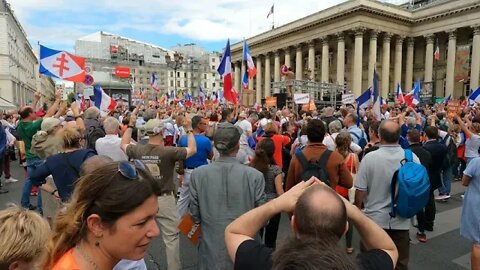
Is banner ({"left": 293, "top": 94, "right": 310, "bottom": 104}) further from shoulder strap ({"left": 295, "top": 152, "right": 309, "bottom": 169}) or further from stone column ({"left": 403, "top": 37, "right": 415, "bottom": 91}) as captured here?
stone column ({"left": 403, "top": 37, "right": 415, "bottom": 91})

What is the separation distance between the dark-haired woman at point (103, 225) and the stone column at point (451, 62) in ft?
148

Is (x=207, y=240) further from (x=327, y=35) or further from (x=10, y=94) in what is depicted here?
(x=10, y=94)

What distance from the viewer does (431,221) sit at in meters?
6.11

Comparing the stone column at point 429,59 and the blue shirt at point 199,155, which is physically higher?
the stone column at point 429,59

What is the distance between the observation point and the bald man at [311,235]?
1.15m

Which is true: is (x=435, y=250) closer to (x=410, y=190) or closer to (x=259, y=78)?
(x=410, y=190)

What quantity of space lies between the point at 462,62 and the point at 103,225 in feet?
129

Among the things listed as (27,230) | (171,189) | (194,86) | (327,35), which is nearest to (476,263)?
(171,189)

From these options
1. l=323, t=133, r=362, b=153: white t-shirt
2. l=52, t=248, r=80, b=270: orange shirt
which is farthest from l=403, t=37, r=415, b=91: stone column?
l=52, t=248, r=80, b=270: orange shirt

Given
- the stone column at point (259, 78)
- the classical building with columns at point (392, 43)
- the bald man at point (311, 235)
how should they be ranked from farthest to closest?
the stone column at point (259, 78) < the classical building with columns at point (392, 43) < the bald man at point (311, 235)

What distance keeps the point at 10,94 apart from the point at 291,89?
182ft

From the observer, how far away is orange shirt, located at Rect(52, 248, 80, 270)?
144 cm

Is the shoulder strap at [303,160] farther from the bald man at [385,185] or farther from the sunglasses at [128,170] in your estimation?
the sunglasses at [128,170]

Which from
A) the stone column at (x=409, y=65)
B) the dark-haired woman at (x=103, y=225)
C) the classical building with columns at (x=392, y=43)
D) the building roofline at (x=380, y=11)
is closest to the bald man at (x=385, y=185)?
the dark-haired woman at (x=103, y=225)
